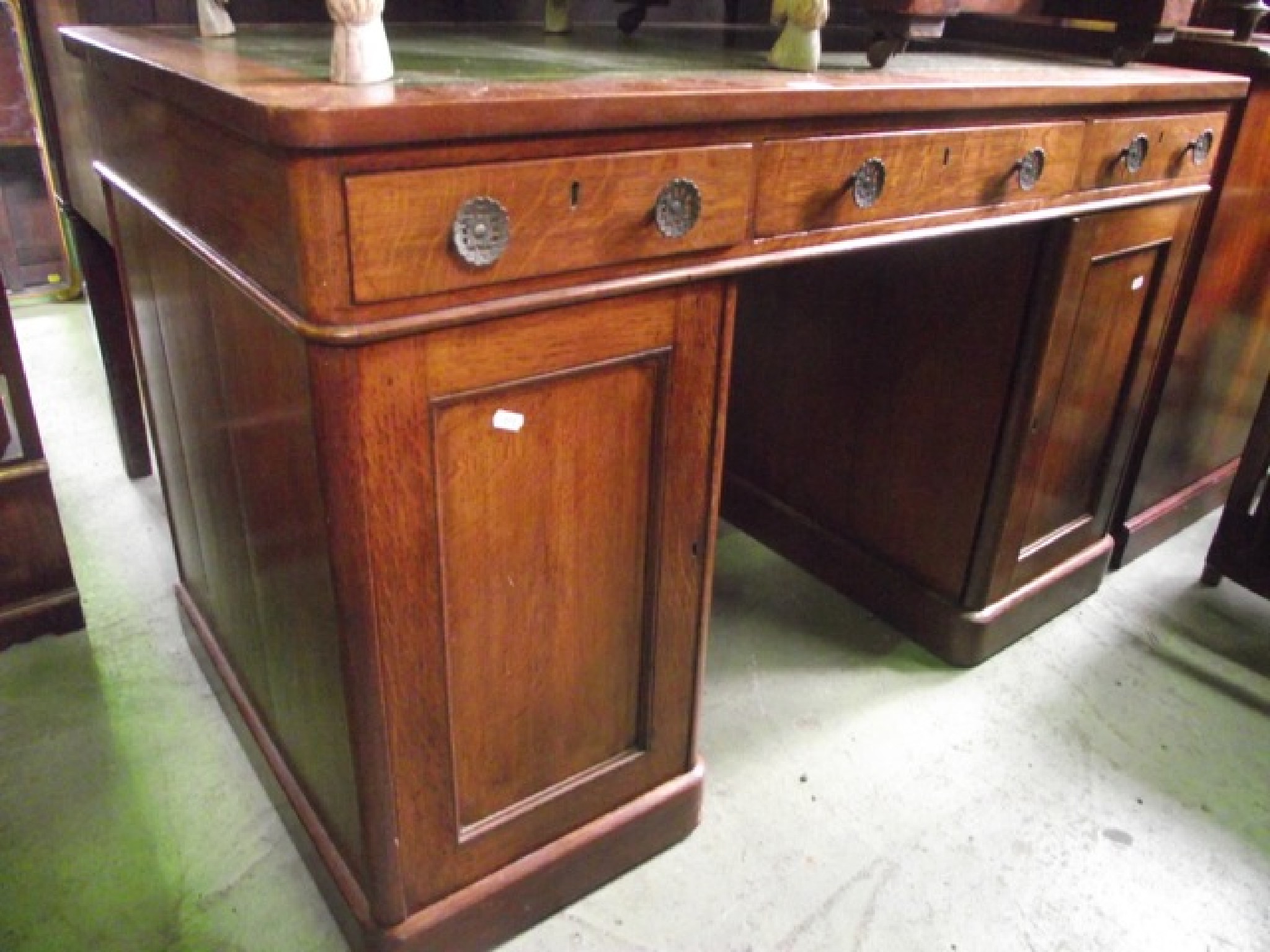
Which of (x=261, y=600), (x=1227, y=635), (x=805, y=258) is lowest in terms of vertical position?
(x=1227, y=635)

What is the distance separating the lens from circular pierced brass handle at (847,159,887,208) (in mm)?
1090

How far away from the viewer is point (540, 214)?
33.5 inches

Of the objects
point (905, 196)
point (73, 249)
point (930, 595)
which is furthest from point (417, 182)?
Result: point (73, 249)

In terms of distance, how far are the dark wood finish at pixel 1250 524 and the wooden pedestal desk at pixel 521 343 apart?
441mm

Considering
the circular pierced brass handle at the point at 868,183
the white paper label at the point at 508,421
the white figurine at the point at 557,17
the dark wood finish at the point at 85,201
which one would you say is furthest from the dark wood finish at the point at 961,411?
the dark wood finish at the point at 85,201

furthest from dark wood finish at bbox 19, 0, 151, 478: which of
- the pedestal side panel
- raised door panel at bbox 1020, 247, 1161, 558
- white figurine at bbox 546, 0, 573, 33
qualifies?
raised door panel at bbox 1020, 247, 1161, 558

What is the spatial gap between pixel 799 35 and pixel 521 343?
0.56 meters

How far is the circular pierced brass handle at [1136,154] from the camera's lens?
1441 mm

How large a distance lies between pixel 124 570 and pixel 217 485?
0.84 metres

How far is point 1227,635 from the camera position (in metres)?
1.92

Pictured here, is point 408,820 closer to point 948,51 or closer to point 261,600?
point 261,600

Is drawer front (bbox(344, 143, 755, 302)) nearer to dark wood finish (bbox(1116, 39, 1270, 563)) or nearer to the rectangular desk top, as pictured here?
the rectangular desk top

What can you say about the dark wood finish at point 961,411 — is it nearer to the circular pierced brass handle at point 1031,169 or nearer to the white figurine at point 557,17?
the circular pierced brass handle at point 1031,169

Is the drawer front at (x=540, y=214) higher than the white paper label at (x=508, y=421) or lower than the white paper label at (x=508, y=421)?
higher
